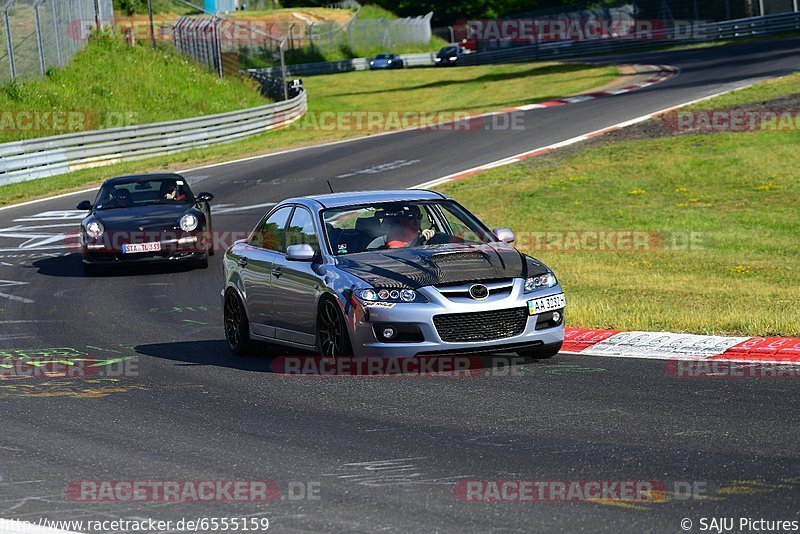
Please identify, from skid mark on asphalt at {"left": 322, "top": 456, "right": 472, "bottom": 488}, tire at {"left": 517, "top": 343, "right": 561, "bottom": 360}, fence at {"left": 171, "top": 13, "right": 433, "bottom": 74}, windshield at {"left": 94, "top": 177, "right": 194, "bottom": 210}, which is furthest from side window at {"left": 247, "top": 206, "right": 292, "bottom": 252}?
fence at {"left": 171, "top": 13, "right": 433, "bottom": 74}

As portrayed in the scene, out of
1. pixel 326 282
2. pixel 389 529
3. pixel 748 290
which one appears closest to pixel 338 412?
pixel 326 282

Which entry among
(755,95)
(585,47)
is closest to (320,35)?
(585,47)

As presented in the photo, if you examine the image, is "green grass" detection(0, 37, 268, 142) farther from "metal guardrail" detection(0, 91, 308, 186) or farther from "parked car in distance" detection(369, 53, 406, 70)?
"parked car in distance" detection(369, 53, 406, 70)

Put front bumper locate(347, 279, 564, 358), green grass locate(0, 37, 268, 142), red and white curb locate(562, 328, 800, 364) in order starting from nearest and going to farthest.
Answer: front bumper locate(347, 279, 564, 358)
red and white curb locate(562, 328, 800, 364)
green grass locate(0, 37, 268, 142)

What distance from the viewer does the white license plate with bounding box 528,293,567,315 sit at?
9984mm

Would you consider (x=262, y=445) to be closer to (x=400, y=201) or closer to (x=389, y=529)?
(x=389, y=529)

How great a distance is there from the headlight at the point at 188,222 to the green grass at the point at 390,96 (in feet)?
36.7

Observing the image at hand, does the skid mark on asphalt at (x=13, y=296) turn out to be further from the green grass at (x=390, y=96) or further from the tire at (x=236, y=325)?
the green grass at (x=390, y=96)

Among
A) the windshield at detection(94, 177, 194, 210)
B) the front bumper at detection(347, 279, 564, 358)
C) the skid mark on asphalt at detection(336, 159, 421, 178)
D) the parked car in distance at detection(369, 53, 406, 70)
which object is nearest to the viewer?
the front bumper at detection(347, 279, 564, 358)

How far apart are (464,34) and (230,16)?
1715 centimetres

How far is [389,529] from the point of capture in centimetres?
574

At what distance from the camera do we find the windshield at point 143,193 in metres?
19.9

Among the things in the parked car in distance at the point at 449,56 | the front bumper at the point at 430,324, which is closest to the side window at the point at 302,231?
the front bumper at the point at 430,324

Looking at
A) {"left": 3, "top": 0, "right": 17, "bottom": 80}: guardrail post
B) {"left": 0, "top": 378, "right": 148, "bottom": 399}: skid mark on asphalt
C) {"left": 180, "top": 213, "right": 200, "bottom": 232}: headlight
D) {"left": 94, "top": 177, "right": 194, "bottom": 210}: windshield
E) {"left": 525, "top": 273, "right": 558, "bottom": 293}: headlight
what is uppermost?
{"left": 3, "top": 0, "right": 17, "bottom": 80}: guardrail post
